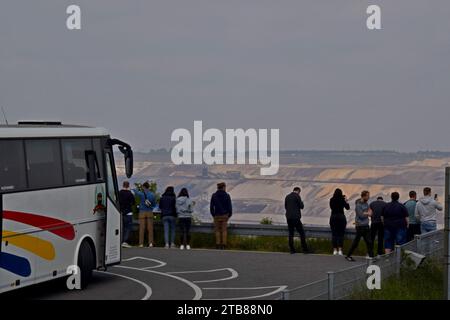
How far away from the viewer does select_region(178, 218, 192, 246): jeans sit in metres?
31.5

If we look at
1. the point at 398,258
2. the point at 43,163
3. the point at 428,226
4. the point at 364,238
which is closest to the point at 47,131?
the point at 43,163

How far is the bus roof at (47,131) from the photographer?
790 inches

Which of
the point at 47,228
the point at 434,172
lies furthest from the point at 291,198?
the point at 434,172

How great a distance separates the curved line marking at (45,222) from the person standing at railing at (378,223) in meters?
9.05

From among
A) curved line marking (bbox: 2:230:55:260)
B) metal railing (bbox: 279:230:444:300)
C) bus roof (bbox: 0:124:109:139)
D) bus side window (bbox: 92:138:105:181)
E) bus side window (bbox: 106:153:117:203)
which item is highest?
bus roof (bbox: 0:124:109:139)

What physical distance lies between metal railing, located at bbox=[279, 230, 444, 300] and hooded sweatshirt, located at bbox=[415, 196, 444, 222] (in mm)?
3155

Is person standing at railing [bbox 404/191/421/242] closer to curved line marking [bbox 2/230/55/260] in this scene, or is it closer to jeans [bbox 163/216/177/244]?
jeans [bbox 163/216/177/244]

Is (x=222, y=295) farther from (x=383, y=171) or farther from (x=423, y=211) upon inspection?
(x=383, y=171)

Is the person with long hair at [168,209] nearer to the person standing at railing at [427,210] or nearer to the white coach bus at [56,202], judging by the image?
the person standing at railing at [427,210]

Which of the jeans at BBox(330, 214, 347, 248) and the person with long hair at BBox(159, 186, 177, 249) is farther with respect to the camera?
the person with long hair at BBox(159, 186, 177, 249)

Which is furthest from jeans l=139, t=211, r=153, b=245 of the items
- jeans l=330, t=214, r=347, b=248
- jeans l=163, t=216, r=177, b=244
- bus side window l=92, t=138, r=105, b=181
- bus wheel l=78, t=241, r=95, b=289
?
bus wheel l=78, t=241, r=95, b=289

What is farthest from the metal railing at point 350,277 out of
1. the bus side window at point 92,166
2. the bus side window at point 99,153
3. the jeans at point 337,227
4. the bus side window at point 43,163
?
the bus side window at point 99,153

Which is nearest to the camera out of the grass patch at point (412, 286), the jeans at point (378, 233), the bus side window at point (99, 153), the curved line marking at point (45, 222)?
the grass patch at point (412, 286)

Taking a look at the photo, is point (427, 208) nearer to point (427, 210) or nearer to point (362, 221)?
point (427, 210)
